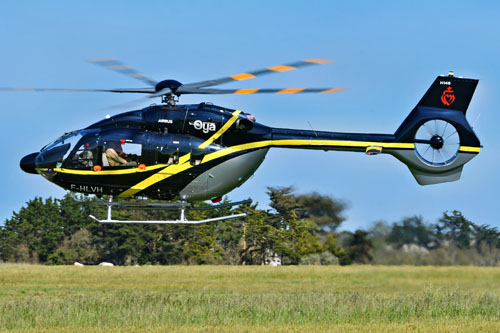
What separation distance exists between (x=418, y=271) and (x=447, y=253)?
153 cm

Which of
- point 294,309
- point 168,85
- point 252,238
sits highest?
point 168,85

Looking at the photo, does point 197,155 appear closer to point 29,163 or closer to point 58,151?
point 58,151

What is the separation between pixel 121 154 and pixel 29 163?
327 cm

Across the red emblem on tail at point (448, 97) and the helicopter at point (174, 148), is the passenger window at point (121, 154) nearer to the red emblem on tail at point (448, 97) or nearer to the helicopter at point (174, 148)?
the helicopter at point (174, 148)

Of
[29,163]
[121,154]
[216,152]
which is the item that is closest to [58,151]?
[29,163]

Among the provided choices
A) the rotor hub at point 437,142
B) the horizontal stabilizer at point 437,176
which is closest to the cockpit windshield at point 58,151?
Result: the horizontal stabilizer at point 437,176

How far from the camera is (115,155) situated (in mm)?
23531

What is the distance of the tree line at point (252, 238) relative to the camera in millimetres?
29875

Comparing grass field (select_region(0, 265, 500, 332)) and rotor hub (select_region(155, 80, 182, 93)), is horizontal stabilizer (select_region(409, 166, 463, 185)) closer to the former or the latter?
grass field (select_region(0, 265, 500, 332))

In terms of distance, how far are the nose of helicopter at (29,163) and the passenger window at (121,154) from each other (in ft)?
8.59

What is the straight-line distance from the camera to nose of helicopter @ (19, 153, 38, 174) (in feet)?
80.8

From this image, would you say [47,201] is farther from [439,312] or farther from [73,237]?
[439,312]

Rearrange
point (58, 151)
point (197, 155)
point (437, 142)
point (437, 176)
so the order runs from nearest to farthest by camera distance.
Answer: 1. point (197, 155)
2. point (58, 151)
3. point (437, 142)
4. point (437, 176)

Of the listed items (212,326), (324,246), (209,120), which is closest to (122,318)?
(212,326)
